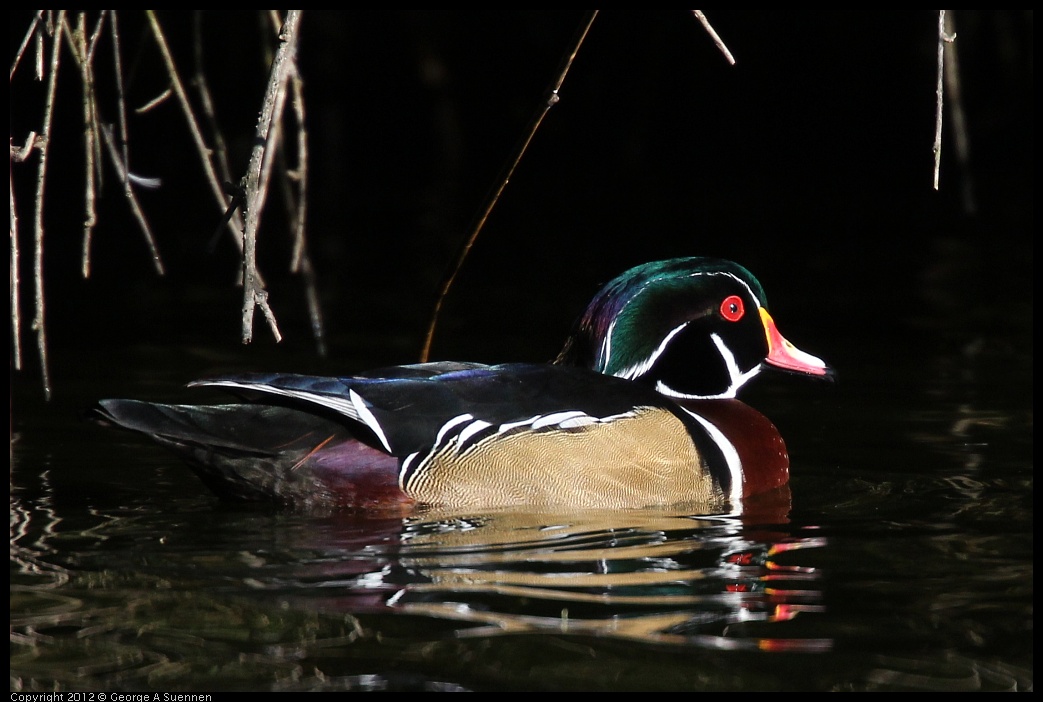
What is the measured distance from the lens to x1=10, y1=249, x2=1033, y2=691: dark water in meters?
3.89

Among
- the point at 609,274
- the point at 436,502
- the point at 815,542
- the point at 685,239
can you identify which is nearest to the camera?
the point at 815,542

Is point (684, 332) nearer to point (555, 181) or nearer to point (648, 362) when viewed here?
point (648, 362)

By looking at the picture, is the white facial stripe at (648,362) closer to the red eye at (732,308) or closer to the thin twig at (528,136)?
the red eye at (732,308)

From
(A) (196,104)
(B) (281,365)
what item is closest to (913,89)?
(A) (196,104)

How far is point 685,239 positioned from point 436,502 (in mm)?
8424

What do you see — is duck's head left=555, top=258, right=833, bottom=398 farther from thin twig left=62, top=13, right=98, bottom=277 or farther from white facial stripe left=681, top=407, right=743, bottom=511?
thin twig left=62, top=13, right=98, bottom=277

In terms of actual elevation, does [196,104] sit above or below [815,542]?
above

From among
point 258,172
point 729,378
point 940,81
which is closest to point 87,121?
point 258,172

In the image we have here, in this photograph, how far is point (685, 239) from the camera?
13.7 m

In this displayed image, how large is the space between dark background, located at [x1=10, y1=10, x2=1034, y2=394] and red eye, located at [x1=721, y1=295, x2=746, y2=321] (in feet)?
8.60

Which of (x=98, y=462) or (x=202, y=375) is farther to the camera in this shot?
(x=202, y=375)

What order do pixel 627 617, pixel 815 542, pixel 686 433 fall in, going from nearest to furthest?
pixel 627 617
pixel 815 542
pixel 686 433

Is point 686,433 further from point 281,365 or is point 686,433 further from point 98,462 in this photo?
point 281,365

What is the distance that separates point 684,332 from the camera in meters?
6.30
